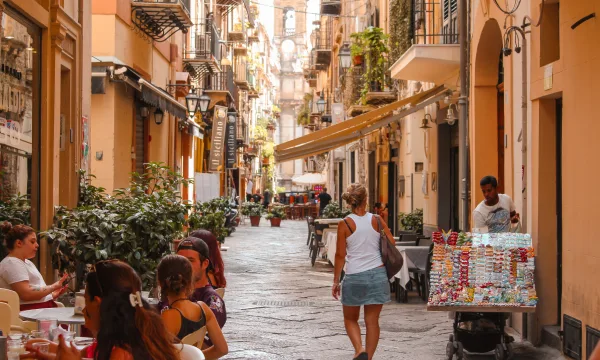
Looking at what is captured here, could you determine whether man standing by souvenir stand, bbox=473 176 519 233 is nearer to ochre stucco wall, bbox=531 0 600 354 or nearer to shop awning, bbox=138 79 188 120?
ochre stucco wall, bbox=531 0 600 354

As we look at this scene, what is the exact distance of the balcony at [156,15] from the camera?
17.5 meters

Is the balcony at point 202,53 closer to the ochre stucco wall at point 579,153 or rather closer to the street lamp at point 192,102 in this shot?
the street lamp at point 192,102

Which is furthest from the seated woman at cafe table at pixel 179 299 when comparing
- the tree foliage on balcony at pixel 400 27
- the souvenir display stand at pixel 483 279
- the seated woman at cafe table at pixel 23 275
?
the tree foliage on balcony at pixel 400 27

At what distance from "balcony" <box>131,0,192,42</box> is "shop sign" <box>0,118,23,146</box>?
317 inches

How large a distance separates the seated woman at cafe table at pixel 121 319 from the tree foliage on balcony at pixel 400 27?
15.2m

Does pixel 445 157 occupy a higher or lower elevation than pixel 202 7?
lower

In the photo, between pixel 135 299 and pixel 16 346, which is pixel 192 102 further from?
pixel 135 299

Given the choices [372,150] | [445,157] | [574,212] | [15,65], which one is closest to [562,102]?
[574,212]

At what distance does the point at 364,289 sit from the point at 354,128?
31.2 ft

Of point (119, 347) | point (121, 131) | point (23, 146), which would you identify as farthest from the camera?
point (121, 131)

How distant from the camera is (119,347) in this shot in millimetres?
3807

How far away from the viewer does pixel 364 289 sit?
8312 millimetres

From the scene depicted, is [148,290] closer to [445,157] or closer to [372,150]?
[445,157]

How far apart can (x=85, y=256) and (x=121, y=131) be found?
7.77m
